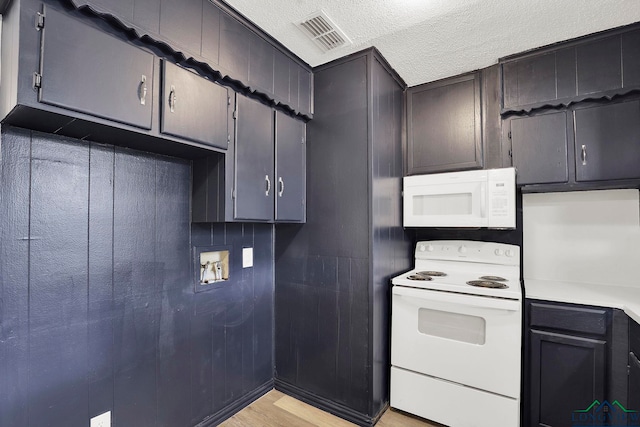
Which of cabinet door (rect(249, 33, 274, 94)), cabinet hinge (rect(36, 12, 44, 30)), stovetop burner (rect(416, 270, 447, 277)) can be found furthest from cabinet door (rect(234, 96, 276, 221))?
stovetop burner (rect(416, 270, 447, 277))

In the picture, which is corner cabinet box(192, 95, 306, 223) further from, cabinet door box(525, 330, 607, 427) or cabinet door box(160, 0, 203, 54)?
cabinet door box(525, 330, 607, 427)

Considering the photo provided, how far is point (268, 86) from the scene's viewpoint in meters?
1.91

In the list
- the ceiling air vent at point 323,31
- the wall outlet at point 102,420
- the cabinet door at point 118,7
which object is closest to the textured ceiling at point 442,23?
the ceiling air vent at point 323,31

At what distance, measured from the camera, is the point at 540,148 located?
6.78 feet

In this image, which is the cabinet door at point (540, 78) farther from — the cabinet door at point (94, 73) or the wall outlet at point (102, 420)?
the wall outlet at point (102, 420)

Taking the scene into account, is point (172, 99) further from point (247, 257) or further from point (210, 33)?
point (247, 257)

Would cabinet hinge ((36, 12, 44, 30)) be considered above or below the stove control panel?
above

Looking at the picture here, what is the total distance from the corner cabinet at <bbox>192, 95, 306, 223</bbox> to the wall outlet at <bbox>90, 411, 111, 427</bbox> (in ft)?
3.31

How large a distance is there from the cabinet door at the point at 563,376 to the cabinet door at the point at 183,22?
236cm

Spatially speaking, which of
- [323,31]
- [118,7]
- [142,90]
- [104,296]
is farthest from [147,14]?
[104,296]

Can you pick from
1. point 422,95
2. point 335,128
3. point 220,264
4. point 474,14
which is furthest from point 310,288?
point 474,14

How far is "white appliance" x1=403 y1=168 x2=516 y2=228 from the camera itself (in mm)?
2047

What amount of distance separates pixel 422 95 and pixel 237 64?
4.81 ft

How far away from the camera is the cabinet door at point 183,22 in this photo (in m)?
1.37
